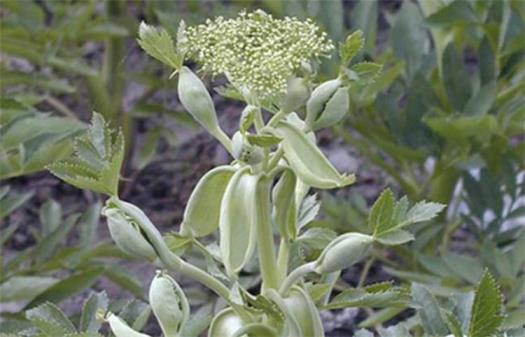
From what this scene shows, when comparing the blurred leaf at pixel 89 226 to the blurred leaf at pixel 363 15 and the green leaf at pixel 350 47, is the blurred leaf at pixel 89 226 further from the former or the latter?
Answer: the green leaf at pixel 350 47

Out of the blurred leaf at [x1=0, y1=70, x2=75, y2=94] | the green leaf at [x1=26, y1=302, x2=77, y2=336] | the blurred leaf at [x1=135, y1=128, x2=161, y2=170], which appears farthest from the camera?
the blurred leaf at [x1=135, y1=128, x2=161, y2=170]

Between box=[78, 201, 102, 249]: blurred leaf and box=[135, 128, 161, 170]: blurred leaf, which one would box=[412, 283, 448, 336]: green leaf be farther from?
box=[135, 128, 161, 170]: blurred leaf

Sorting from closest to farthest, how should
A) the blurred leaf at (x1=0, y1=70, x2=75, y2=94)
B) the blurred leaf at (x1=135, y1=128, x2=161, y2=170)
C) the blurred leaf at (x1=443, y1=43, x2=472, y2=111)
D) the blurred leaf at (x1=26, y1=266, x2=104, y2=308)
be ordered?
the blurred leaf at (x1=26, y1=266, x2=104, y2=308), the blurred leaf at (x1=443, y1=43, x2=472, y2=111), the blurred leaf at (x1=0, y1=70, x2=75, y2=94), the blurred leaf at (x1=135, y1=128, x2=161, y2=170)

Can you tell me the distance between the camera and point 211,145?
175 cm

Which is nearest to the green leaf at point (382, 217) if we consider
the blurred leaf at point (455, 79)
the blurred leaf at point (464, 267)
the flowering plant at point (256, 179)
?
the flowering plant at point (256, 179)

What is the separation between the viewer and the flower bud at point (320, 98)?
0.55 m

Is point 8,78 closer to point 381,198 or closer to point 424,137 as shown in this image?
point 424,137

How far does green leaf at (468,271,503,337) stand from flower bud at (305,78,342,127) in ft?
0.40

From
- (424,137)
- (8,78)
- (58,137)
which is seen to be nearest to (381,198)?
(58,137)

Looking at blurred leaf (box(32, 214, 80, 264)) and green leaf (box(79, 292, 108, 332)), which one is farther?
blurred leaf (box(32, 214, 80, 264))

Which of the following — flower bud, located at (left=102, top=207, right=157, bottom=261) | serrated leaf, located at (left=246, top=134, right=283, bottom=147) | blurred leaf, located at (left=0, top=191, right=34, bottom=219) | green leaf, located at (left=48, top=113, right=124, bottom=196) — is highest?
serrated leaf, located at (left=246, top=134, right=283, bottom=147)

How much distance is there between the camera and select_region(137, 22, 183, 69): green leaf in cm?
55

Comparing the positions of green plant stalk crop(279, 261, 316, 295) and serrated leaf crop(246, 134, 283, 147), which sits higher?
serrated leaf crop(246, 134, 283, 147)

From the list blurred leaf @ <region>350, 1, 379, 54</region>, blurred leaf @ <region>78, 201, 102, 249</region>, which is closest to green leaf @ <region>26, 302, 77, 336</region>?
blurred leaf @ <region>78, 201, 102, 249</region>
